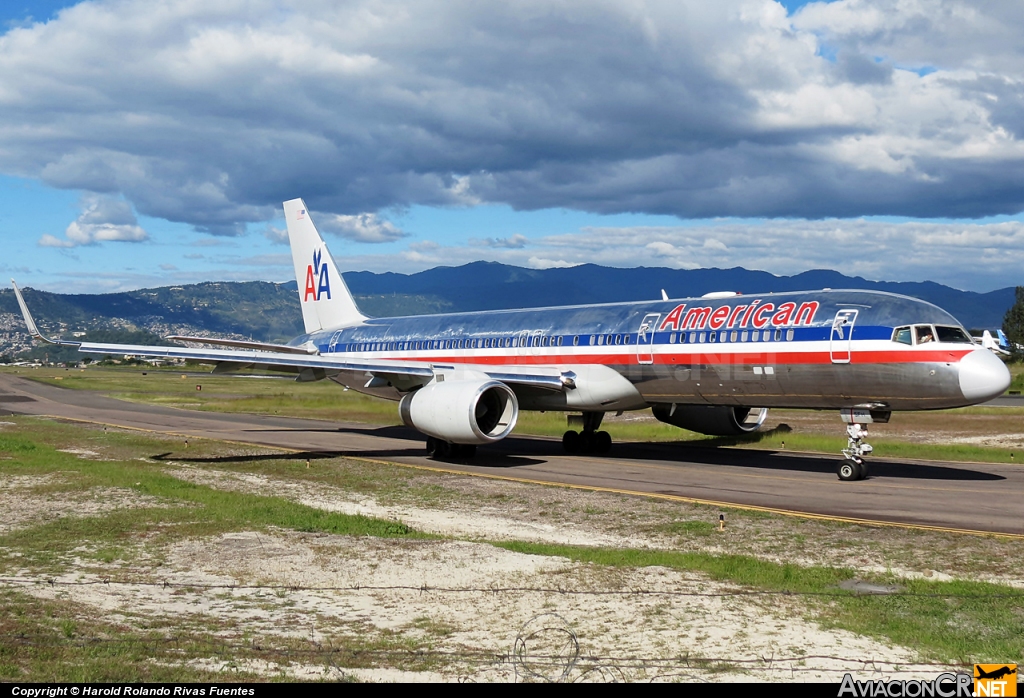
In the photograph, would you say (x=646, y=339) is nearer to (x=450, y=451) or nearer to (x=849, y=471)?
(x=849, y=471)

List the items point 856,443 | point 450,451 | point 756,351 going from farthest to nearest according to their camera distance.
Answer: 1. point 450,451
2. point 756,351
3. point 856,443

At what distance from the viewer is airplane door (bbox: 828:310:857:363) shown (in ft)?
70.2

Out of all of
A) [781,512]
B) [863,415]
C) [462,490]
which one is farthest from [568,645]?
[863,415]

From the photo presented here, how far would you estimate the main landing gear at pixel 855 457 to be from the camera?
2177 cm

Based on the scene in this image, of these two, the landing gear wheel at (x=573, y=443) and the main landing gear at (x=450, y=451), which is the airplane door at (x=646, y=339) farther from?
the main landing gear at (x=450, y=451)

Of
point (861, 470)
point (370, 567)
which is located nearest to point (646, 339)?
point (861, 470)

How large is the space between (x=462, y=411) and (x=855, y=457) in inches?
411

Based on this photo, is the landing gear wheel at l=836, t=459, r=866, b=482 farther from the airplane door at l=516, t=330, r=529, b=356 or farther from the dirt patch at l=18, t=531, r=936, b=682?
the dirt patch at l=18, t=531, r=936, b=682

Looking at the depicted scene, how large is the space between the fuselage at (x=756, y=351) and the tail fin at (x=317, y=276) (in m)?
8.48

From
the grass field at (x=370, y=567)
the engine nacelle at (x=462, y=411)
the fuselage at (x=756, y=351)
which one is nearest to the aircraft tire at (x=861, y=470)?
the fuselage at (x=756, y=351)

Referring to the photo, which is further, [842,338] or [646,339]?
[646,339]

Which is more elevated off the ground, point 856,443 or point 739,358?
point 739,358

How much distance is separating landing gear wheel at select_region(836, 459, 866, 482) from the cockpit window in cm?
362

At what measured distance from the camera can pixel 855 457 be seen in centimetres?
2195
